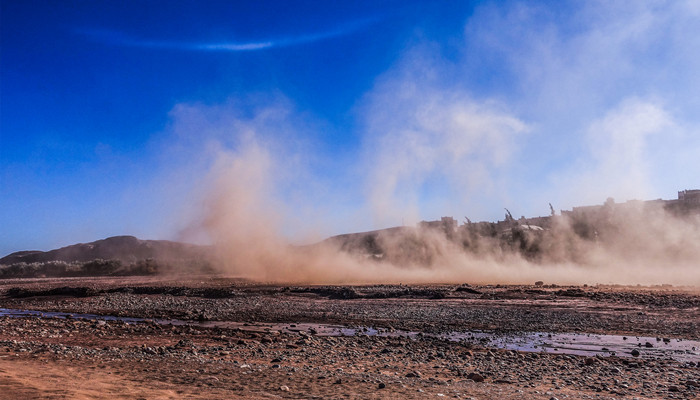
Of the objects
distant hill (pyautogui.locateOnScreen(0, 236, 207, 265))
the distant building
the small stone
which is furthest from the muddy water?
distant hill (pyautogui.locateOnScreen(0, 236, 207, 265))

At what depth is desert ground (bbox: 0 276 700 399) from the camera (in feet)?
28.2

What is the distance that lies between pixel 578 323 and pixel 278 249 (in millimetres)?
40726

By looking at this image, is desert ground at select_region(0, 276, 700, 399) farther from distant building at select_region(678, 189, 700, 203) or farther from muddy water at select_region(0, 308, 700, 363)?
distant building at select_region(678, 189, 700, 203)

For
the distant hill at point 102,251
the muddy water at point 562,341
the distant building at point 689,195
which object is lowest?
the muddy water at point 562,341

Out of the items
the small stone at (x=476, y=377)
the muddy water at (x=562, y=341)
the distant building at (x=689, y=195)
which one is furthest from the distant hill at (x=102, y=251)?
the small stone at (x=476, y=377)

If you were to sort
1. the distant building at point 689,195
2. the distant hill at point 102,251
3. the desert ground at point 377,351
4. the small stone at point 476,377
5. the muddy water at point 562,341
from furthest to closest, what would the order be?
the distant hill at point 102,251 < the distant building at point 689,195 < the muddy water at point 562,341 < the small stone at point 476,377 < the desert ground at point 377,351

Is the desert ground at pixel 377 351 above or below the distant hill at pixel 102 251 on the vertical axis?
below

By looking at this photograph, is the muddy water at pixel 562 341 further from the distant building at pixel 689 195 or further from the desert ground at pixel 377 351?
the distant building at pixel 689 195

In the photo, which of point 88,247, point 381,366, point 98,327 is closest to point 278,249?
point 98,327

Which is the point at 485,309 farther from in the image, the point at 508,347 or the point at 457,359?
the point at 457,359

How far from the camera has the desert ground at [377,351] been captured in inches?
339

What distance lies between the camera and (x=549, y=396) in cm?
807

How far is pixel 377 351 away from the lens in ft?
41.7

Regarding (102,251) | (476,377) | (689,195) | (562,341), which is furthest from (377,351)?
(102,251)
